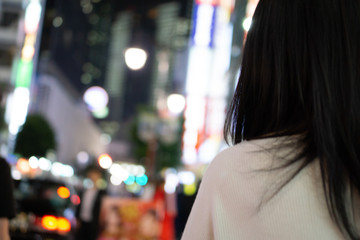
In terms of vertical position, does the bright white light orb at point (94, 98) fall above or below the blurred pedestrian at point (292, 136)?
below

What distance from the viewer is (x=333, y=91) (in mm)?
1438

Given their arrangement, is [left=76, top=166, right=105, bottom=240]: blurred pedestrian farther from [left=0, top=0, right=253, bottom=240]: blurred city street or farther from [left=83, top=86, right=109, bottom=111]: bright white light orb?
[left=83, top=86, right=109, bottom=111]: bright white light orb

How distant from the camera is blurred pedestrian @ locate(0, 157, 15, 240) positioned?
3367 mm

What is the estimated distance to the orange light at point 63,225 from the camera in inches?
429

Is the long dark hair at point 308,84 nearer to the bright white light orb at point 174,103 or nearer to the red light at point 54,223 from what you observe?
the red light at point 54,223

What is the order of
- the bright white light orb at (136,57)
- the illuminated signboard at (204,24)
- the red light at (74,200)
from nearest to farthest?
the red light at (74,200) → the bright white light orb at (136,57) → the illuminated signboard at (204,24)

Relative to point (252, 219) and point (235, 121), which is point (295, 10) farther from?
point (252, 219)

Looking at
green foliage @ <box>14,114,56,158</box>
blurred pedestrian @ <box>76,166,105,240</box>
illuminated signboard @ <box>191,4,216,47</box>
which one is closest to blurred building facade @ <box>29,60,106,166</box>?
green foliage @ <box>14,114,56,158</box>

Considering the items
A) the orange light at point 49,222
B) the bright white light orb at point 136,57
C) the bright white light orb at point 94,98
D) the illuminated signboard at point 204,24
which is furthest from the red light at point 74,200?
the bright white light orb at point 94,98

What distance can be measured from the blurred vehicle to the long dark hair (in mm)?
8435

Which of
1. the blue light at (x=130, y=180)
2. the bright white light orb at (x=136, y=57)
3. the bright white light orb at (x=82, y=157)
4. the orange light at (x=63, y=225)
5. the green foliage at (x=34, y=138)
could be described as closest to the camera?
the orange light at (x=63, y=225)

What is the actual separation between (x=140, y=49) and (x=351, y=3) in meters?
17.2

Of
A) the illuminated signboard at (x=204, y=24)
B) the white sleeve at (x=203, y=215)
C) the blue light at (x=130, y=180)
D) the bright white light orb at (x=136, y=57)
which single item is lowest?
the blue light at (x=130, y=180)

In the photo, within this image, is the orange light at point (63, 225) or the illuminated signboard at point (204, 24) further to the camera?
the illuminated signboard at point (204, 24)
